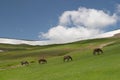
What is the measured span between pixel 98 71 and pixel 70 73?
4.38 metres

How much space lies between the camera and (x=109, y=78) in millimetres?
40500

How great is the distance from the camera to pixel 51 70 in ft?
178

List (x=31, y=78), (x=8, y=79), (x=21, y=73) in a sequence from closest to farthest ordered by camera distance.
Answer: (x=31, y=78)
(x=8, y=79)
(x=21, y=73)

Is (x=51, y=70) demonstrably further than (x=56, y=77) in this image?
Yes

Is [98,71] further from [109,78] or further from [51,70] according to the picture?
[51,70]

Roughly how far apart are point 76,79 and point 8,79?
15.0m

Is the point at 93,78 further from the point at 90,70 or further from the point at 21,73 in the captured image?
the point at 21,73

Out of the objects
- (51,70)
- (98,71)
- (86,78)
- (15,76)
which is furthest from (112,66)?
(15,76)

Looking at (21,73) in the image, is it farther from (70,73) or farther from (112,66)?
(112,66)

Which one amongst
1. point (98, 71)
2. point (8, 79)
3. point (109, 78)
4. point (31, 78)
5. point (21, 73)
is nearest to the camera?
point (109, 78)

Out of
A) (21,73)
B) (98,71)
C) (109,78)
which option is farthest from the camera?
(21,73)

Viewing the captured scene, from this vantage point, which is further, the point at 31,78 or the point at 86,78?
the point at 31,78

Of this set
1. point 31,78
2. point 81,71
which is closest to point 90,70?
point 81,71

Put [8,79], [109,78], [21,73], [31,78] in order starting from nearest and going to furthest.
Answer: [109,78]
[31,78]
[8,79]
[21,73]
